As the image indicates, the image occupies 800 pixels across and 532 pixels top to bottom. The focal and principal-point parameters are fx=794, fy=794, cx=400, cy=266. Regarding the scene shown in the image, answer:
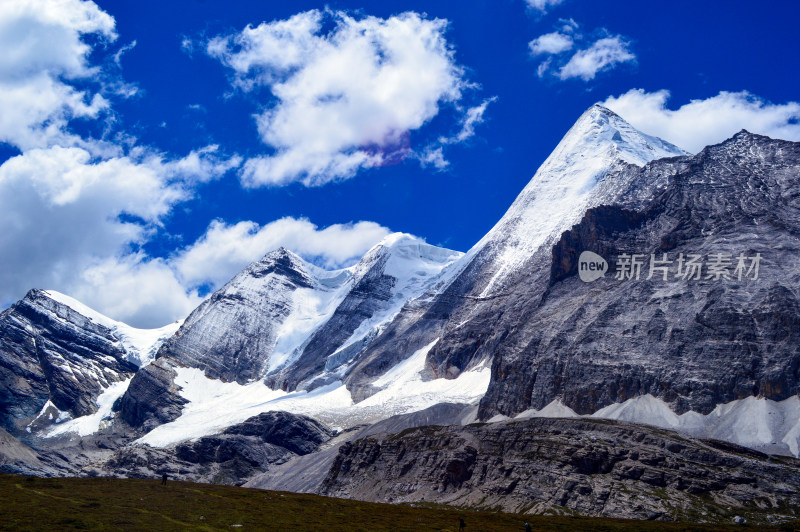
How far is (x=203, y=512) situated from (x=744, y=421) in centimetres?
13606

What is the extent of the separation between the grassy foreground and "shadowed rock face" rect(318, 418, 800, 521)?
21772 millimetres

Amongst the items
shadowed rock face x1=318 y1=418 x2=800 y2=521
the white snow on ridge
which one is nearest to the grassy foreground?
shadowed rock face x1=318 y1=418 x2=800 y2=521

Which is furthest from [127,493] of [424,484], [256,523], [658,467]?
[658,467]

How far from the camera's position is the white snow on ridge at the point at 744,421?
173 metres

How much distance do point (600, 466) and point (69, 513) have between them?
354 feet

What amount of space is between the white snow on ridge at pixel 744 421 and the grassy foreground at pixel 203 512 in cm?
5896

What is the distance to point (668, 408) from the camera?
650 ft

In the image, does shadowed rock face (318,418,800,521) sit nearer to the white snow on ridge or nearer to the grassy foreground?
the white snow on ridge

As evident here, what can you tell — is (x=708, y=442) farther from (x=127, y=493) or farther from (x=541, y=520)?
(x=127, y=493)

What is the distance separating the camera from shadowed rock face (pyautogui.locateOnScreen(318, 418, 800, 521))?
143000 millimetres

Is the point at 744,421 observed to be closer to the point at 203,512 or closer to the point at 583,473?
the point at 583,473

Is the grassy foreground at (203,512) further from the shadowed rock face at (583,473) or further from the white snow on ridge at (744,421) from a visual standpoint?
the white snow on ridge at (744,421)

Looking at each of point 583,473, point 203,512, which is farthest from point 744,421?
point 203,512

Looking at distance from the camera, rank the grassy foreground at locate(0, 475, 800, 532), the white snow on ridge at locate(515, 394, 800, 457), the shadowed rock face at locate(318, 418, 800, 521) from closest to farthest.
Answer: the grassy foreground at locate(0, 475, 800, 532) < the shadowed rock face at locate(318, 418, 800, 521) < the white snow on ridge at locate(515, 394, 800, 457)
